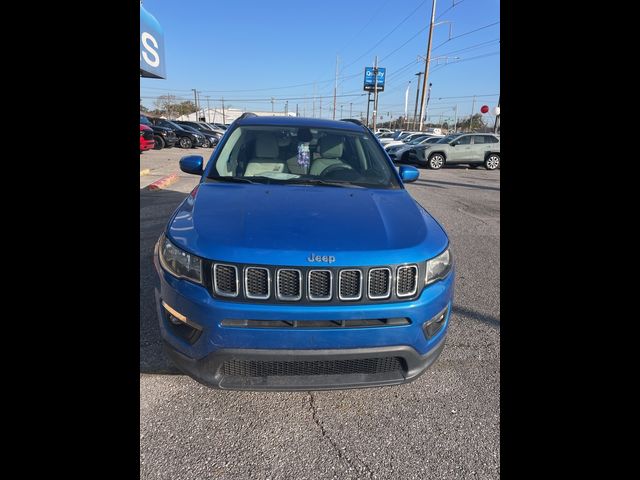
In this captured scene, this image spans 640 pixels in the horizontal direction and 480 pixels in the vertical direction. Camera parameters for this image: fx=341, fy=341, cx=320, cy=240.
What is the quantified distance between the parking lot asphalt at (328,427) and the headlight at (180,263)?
2.79 feet

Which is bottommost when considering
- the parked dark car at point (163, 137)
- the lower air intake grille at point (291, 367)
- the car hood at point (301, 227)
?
the lower air intake grille at point (291, 367)

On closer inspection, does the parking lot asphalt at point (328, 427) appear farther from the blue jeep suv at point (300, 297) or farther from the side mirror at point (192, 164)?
the side mirror at point (192, 164)

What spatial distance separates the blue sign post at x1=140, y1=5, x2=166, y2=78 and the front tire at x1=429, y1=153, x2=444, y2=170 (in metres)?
11.8

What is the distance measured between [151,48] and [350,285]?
1069 cm

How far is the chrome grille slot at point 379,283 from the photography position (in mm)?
1738

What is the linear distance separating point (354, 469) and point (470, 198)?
8865 mm

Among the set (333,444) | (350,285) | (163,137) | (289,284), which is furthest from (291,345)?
(163,137)

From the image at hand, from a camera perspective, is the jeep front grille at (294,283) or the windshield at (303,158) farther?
the windshield at (303,158)

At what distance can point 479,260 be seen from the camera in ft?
15.3

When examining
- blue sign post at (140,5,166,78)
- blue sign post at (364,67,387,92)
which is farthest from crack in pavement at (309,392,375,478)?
blue sign post at (364,67,387,92)

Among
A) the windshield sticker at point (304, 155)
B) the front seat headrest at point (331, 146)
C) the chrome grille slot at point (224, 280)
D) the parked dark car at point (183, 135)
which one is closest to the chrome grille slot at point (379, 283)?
the chrome grille slot at point (224, 280)
